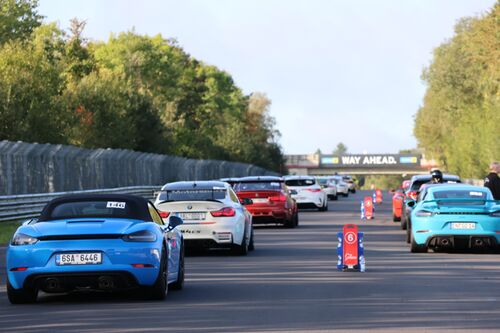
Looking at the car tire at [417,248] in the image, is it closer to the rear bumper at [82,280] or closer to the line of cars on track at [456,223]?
the line of cars on track at [456,223]

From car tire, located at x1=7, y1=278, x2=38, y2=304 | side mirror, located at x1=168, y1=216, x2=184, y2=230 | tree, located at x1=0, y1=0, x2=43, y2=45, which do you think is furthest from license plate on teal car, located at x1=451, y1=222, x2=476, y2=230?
tree, located at x1=0, y1=0, x2=43, y2=45

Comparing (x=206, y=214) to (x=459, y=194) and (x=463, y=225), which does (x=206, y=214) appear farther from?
(x=459, y=194)

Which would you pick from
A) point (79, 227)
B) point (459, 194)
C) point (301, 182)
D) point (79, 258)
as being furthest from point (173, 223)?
point (301, 182)

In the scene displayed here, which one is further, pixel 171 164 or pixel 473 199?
pixel 171 164

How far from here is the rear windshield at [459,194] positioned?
992 inches

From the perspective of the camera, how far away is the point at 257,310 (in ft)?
47.1

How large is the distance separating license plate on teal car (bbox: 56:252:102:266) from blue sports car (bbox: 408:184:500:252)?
10590mm

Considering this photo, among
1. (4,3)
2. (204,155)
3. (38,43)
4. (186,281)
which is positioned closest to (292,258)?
(186,281)

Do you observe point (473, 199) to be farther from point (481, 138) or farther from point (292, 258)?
point (481, 138)

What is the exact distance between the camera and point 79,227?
15078 mm

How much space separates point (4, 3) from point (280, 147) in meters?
71.5

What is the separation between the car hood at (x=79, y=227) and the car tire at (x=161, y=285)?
0.52 meters

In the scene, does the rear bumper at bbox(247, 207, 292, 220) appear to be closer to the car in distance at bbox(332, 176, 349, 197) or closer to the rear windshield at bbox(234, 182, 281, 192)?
the rear windshield at bbox(234, 182, 281, 192)

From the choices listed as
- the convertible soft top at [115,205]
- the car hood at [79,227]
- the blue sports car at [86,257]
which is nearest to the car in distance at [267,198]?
the convertible soft top at [115,205]
